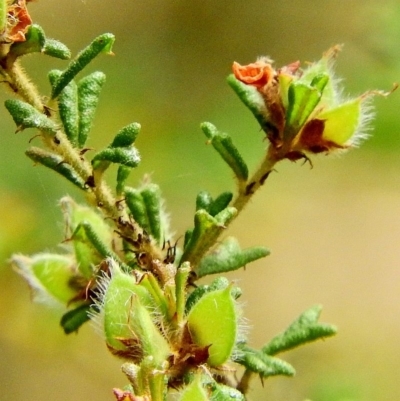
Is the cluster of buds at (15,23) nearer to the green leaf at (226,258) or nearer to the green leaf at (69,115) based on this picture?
the green leaf at (69,115)

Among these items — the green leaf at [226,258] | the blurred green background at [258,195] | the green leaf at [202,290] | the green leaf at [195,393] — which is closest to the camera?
the green leaf at [195,393]

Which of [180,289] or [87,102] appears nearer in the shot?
[180,289]

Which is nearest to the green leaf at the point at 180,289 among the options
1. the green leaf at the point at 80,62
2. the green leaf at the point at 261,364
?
the green leaf at the point at 261,364

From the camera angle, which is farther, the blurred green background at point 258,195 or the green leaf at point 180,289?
the blurred green background at point 258,195

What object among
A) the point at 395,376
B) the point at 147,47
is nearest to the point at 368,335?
the point at 395,376

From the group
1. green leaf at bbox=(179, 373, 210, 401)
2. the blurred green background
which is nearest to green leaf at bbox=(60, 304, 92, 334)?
green leaf at bbox=(179, 373, 210, 401)

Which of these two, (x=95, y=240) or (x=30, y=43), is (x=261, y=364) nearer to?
(x=95, y=240)

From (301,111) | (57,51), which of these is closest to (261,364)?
(301,111)
